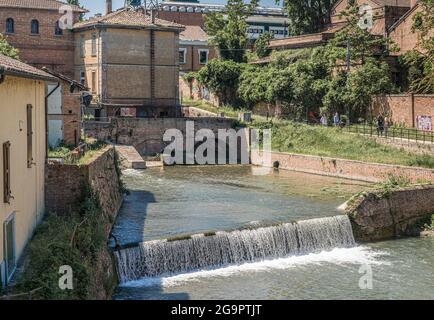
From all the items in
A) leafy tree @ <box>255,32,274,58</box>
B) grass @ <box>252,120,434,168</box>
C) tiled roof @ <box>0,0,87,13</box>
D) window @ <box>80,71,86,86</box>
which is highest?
tiled roof @ <box>0,0,87,13</box>

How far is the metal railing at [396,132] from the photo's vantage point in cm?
3931

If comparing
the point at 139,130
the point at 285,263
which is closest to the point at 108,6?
the point at 139,130

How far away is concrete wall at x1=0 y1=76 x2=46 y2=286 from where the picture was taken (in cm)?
1436

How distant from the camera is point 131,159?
139 ft

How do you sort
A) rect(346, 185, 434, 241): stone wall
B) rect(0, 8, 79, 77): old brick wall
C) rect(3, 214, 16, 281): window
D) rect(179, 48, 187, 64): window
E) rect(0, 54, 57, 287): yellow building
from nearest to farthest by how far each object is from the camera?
rect(0, 54, 57, 287): yellow building → rect(3, 214, 16, 281): window → rect(346, 185, 434, 241): stone wall → rect(0, 8, 79, 77): old brick wall → rect(179, 48, 187, 64): window

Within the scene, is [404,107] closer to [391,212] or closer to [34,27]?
[391,212]

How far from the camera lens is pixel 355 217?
2675 centimetres

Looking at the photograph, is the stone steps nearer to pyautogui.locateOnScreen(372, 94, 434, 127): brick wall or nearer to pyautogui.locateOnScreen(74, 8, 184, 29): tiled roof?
pyautogui.locateOnScreen(74, 8, 184, 29): tiled roof

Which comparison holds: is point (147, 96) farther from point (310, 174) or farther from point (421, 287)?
point (421, 287)

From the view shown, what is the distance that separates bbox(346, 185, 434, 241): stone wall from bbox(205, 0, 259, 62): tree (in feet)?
124

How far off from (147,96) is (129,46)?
3.60m

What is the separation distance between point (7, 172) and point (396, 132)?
31.1 metres

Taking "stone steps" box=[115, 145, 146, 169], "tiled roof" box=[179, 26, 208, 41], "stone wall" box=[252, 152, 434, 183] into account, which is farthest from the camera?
"tiled roof" box=[179, 26, 208, 41]

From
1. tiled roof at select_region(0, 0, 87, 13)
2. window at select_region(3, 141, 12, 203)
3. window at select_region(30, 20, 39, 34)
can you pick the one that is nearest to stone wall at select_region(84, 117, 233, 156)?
window at select_region(30, 20, 39, 34)
